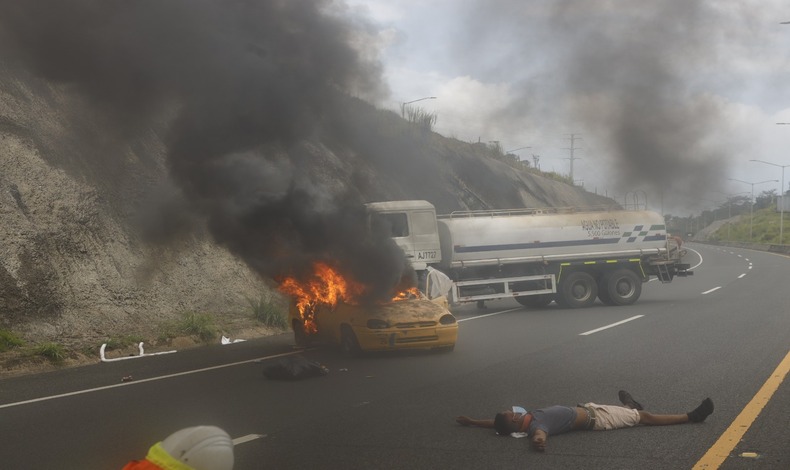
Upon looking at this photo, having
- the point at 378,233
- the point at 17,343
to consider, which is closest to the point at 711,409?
the point at 378,233

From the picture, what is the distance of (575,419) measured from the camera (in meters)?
7.06

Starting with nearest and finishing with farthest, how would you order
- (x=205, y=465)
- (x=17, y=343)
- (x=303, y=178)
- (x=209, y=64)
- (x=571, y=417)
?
1. (x=205, y=465)
2. (x=571, y=417)
3. (x=209, y=64)
4. (x=17, y=343)
5. (x=303, y=178)

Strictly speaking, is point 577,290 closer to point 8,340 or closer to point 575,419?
point 8,340

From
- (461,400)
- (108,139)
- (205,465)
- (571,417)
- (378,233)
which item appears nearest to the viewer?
(205,465)

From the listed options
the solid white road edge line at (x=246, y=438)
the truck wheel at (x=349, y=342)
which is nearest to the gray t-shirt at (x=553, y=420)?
the solid white road edge line at (x=246, y=438)

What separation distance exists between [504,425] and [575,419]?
63 cm

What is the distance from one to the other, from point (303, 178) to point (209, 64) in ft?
10.4

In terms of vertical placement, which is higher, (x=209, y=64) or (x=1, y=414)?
(x=209, y=64)

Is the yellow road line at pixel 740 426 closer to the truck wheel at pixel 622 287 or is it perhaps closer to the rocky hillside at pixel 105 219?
the rocky hillside at pixel 105 219

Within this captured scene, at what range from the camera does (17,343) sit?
538 inches

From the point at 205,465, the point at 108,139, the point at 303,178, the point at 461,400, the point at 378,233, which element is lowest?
the point at 461,400

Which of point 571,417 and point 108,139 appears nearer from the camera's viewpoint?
point 571,417

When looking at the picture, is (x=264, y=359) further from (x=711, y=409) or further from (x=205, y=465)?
(x=205, y=465)

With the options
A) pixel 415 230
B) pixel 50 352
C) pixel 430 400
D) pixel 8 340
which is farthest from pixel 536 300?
pixel 430 400
